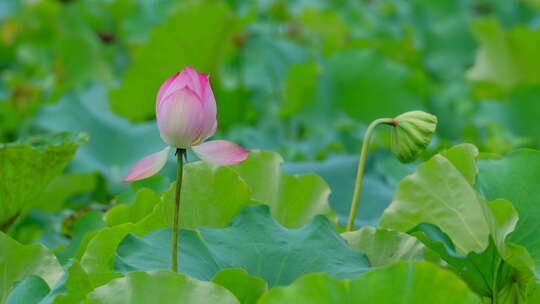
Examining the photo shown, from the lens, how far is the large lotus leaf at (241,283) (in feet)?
1.98

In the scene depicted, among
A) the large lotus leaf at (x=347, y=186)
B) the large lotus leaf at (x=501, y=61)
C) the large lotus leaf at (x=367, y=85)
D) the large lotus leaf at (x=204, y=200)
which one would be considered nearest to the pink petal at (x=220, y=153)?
the large lotus leaf at (x=204, y=200)

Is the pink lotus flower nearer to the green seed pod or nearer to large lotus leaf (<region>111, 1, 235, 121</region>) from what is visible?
the green seed pod

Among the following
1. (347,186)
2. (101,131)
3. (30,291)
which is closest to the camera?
(30,291)

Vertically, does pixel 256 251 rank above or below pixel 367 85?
above

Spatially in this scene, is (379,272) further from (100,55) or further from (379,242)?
(100,55)

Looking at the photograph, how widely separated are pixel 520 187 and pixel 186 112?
0.34m

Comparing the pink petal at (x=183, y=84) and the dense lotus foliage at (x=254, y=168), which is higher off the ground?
the pink petal at (x=183, y=84)

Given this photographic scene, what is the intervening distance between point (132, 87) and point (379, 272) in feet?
3.78

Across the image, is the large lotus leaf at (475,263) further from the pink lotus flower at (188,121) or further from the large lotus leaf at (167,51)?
the large lotus leaf at (167,51)

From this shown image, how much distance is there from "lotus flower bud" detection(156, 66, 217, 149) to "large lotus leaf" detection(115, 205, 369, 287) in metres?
0.11

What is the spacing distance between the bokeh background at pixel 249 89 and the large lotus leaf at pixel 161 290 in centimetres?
32

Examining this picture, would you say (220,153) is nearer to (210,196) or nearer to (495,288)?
(210,196)

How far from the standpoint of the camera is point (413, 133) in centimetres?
69

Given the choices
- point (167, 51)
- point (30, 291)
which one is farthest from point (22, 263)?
point (167, 51)
